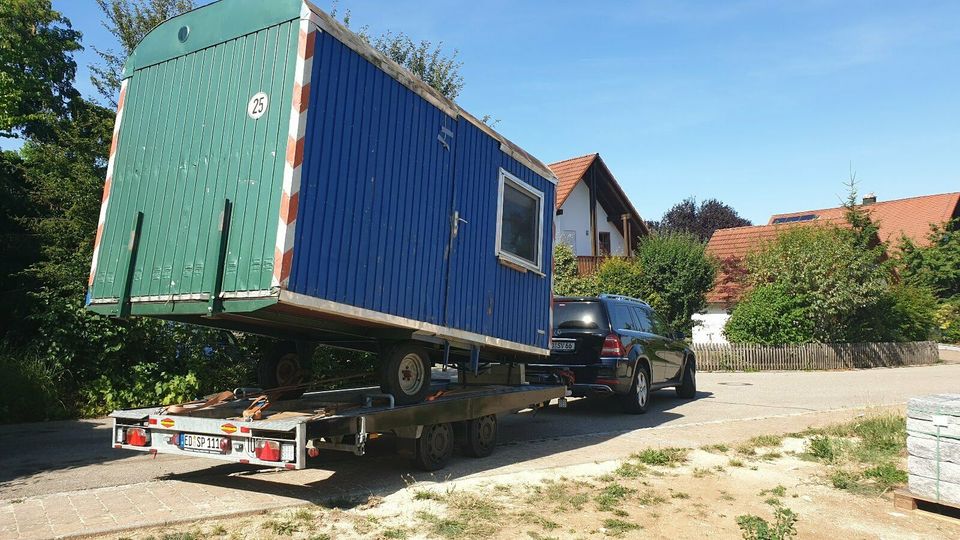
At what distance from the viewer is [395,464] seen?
679cm

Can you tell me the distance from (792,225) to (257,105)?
24.9m

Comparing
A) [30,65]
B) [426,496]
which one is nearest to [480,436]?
[426,496]

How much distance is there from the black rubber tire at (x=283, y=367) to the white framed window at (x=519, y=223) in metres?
2.55

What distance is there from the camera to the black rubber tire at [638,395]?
33.2ft

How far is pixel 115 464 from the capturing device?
22.5 ft

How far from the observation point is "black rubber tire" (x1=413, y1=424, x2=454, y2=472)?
6.27m

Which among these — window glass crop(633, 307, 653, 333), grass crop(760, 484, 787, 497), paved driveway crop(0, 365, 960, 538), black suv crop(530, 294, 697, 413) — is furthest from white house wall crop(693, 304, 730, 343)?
grass crop(760, 484, 787, 497)

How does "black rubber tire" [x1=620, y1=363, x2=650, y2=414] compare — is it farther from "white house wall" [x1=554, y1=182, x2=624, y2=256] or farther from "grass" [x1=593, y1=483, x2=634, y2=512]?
"white house wall" [x1=554, y1=182, x2=624, y2=256]

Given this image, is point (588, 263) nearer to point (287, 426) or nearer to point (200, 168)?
point (200, 168)

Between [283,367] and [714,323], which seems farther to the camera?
[714,323]

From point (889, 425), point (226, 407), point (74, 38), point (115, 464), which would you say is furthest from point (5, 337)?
point (889, 425)

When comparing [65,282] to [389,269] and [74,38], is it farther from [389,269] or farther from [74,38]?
[74,38]

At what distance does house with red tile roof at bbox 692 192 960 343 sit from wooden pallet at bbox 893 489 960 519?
2090 cm

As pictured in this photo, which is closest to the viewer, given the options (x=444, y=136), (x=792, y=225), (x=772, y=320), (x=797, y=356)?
(x=444, y=136)
